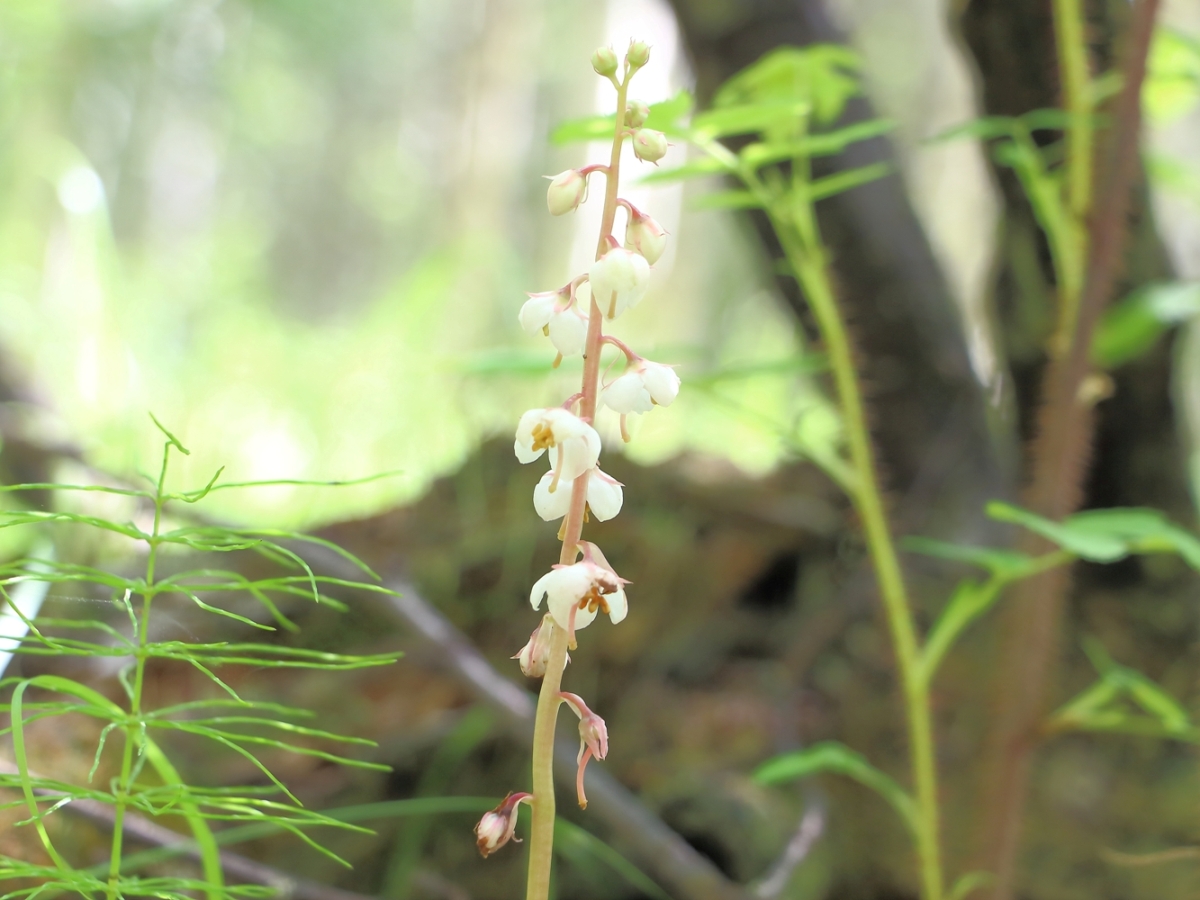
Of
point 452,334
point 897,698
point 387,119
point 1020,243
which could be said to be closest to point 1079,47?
point 1020,243

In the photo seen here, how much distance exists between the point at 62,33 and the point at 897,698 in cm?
995

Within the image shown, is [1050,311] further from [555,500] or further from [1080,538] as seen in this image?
[555,500]

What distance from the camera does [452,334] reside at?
12.3ft

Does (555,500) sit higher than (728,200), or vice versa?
(728,200)

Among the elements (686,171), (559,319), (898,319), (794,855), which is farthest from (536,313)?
(898,319)

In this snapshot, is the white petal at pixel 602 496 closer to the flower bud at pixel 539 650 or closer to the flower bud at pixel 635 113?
the flower bud at pixel 539 650

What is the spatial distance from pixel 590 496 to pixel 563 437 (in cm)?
5

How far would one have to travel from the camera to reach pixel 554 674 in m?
0.45

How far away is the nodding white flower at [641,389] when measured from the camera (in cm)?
47

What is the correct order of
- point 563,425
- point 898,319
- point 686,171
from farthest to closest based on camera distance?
1. point 898,319
2. point 686,171
3. point 563,425

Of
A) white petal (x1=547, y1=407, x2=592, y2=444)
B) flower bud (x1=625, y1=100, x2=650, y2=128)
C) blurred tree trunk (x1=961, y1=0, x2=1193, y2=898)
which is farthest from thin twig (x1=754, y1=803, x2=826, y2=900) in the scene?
flower bud (x1=625, y1=100, x2=650, y2=128)

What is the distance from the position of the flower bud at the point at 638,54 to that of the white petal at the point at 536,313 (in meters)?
0.13

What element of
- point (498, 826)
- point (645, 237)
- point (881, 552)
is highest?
point (645, 237)

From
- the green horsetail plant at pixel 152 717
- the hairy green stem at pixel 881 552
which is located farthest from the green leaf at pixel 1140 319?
the green horsetail plant at pixel 152 717
